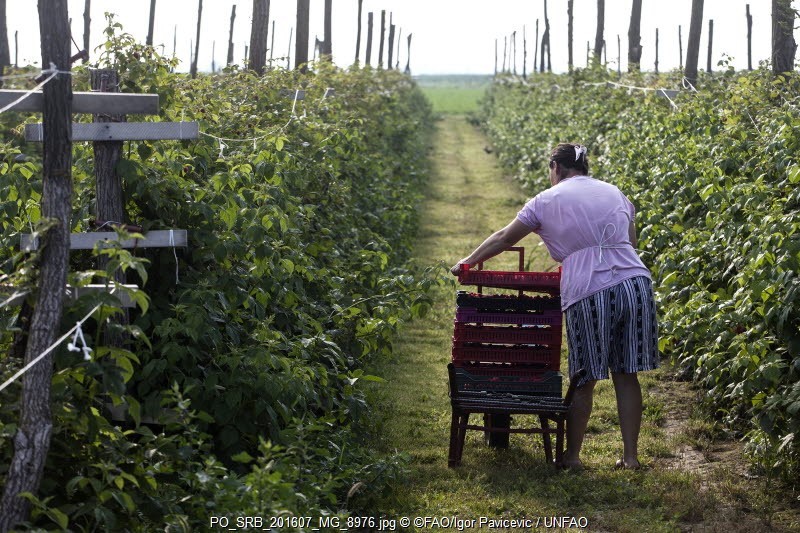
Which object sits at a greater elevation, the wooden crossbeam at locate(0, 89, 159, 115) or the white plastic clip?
the wooden crossbeam at locate(0, 89, 159, 115)

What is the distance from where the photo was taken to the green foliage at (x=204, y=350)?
4055mm

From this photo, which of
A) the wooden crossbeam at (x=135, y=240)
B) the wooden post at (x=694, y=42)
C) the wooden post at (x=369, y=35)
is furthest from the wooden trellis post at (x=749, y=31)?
the wooden crossbeam at (x=135, y=240)

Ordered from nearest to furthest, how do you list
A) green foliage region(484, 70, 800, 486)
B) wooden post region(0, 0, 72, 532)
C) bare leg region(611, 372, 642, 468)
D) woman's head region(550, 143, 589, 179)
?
wooden post region(0, 0, 72, 532) → green foliage region(484, 70, 800, 486) → bare leg region(611, 372, 642, 468) → woman's head region(550, 143, 589, 179)

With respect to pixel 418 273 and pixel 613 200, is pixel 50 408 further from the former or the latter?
pixel 418 273

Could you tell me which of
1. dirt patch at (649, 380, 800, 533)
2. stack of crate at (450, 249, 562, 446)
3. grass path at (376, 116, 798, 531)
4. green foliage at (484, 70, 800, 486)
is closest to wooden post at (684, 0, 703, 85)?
green foliage at (484, 70, 800, 486)

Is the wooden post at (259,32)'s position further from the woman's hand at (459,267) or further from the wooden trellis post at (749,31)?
the wooden trellis post at (749,31)

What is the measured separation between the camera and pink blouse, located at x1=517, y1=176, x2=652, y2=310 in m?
5.93

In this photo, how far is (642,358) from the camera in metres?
5.90

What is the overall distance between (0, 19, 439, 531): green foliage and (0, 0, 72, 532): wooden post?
2.9 inches

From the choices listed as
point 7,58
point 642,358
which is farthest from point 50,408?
point 7,58

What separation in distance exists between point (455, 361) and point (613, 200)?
1323 mm

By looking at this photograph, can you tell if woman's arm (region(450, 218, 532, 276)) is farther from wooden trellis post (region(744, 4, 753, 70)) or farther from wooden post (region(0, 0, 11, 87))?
wooden trellis post (region(744, 4, 753, 70))

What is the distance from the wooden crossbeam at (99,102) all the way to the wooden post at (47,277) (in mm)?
240

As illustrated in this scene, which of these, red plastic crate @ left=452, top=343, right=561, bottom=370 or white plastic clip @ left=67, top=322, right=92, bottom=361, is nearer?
white plastic clip @ left=67, top=322, right=92, bottom=361
